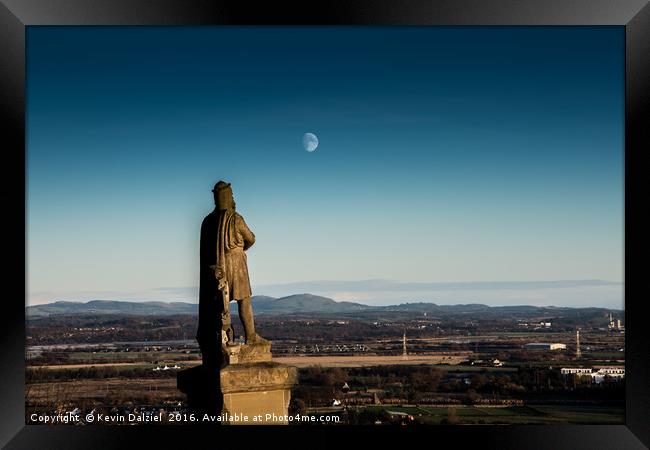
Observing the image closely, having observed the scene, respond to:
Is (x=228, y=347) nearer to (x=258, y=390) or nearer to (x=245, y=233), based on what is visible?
(x=258, y=390)

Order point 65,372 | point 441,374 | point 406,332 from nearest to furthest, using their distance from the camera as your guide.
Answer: point 65,372 → point 441,374 → point 406,332

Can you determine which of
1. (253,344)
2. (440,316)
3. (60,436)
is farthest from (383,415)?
(440,316)

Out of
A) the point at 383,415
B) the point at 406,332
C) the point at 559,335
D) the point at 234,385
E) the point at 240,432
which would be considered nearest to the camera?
the point at 240,432

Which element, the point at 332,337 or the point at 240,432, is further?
the point at 332,337

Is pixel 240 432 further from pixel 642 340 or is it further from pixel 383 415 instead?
pixel 383 415

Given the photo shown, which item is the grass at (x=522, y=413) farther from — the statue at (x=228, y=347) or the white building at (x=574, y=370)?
the statue at (x=228, y=347)

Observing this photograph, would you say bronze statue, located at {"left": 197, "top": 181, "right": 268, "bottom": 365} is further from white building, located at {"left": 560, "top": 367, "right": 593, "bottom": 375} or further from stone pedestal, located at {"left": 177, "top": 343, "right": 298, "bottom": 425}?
white building, located at {"left": 560, "top": 367, "right": 593, "bottom": 375}

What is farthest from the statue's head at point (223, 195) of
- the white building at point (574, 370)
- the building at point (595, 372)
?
the white building at point (574, 370)

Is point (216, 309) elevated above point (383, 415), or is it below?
above
